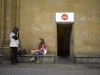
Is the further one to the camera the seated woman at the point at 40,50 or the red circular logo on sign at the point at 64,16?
the red circular logo on sign at the point at 64,16

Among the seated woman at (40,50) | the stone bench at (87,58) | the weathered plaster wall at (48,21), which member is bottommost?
the stone bench at (87,58)

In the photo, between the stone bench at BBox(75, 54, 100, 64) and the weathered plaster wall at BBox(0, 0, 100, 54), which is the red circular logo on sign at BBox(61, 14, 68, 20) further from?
the stone bench at BBox(75, 54, 100, 64)

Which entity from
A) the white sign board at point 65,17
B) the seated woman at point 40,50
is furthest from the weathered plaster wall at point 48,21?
the seated woman at point 40,50

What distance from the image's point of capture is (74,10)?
9703mm

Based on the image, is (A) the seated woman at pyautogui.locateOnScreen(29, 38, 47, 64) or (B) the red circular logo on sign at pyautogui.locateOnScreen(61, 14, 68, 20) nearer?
(A) the seated woman at pyautogui.locateOnScreen(29, 38, 47, 64)

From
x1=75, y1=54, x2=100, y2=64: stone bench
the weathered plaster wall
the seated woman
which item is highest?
the weathered plaster wall

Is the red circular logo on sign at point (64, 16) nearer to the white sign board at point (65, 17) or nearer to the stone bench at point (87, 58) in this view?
the white sign board at point (65, 17)

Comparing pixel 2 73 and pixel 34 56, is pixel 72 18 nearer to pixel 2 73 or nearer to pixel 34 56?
pixel 34 56

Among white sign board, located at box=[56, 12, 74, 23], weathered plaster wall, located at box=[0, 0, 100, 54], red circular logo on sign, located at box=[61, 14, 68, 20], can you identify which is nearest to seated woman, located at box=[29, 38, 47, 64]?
weathered plaster wall, located at box=[0, 0, 100, 54]

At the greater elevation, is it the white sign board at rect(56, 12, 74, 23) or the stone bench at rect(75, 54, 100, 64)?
the white sign board at rect(56, 12, 74, 23)

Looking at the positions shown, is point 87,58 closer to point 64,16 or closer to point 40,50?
point 40,50

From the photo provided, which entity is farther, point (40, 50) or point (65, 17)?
point (65, 17)

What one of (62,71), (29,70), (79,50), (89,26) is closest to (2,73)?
(29,70)

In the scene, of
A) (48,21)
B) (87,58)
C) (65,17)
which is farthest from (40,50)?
(87,58)
